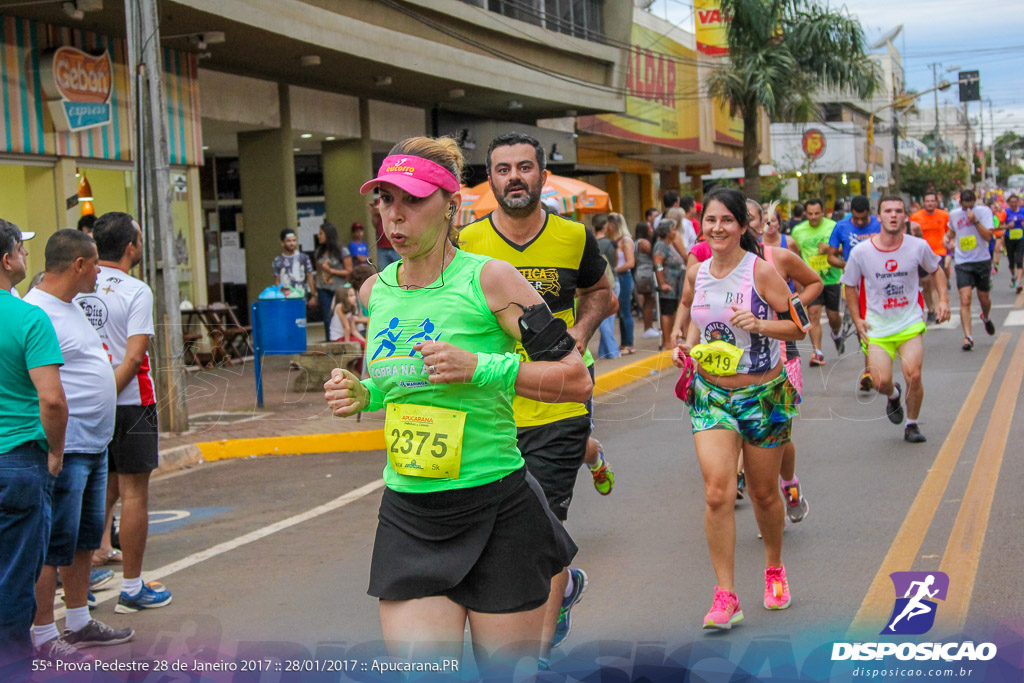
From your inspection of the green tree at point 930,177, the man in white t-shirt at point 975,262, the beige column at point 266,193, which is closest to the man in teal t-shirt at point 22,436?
the man in white t-shirt at point 975,262

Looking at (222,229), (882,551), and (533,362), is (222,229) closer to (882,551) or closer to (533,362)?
(882,551)

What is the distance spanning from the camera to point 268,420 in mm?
11609

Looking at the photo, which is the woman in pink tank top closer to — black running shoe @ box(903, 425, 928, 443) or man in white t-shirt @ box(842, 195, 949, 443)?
man in white t-shirt @ box(842, 195, 949, 443)

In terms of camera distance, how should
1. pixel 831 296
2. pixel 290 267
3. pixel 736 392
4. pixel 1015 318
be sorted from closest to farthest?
pixel 736 392 < pixel 831 296 < pixel 290 267 < pixel 1015 318

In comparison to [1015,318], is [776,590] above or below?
below

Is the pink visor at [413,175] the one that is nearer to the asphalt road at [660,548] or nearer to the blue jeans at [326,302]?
the asphalt road at [660,548]

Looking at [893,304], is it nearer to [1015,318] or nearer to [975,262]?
[975,262]

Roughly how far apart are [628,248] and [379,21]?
5090 mm

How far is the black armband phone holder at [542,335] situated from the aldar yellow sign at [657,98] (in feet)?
83.5

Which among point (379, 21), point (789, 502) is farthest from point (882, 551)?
point (379, 21)

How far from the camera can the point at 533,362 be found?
3072mm

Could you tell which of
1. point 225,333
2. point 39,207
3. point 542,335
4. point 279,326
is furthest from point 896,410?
point 39,207

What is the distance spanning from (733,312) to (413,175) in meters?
2.64

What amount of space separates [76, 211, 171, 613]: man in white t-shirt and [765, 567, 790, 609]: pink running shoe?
302 centimetres
